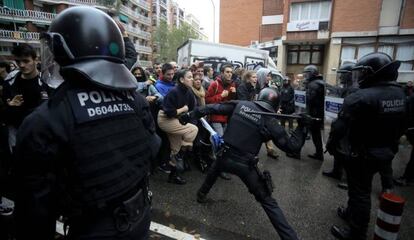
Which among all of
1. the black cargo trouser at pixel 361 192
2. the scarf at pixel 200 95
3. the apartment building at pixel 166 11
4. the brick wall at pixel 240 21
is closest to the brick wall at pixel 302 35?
the brick wall at pixel 240 21

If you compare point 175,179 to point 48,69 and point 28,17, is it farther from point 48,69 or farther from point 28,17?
point 28,17

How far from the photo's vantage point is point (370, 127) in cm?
267

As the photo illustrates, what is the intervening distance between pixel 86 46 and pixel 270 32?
26244 millimetres

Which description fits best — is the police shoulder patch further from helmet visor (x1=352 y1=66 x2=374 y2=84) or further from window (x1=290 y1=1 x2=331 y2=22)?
window (x1=290 y1=1 x2=331 y2=22)

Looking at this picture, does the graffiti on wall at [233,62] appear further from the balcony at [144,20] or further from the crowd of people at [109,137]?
the balcony at [144,20]

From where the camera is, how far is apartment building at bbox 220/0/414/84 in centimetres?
1880

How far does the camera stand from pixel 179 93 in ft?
13.1

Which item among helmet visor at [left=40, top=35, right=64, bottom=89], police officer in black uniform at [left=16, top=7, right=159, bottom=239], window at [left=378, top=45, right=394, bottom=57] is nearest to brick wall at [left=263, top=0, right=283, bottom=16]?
window at [left=378, top=45, right=394, bottom=57]

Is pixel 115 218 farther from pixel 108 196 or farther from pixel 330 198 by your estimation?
pixel 330 198

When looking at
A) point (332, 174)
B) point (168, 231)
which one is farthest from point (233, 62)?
point (168, 231)

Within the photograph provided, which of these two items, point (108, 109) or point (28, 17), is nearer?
point (108, 109)

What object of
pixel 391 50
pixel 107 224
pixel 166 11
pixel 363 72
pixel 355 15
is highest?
pixel 166 11

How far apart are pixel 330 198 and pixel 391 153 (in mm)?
1418

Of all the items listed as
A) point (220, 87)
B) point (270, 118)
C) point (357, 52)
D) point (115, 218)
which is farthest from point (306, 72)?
point (357, 52)
